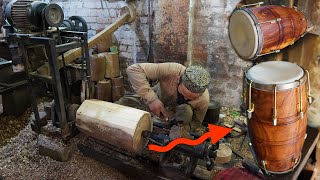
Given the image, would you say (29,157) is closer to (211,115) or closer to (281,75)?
(211,115)

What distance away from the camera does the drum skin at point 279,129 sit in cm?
180

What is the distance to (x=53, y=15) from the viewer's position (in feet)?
10.4

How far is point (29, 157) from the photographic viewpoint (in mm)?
3305

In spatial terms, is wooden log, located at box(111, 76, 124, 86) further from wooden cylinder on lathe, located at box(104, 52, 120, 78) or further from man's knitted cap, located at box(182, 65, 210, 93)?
man's knitted cap, located at box(182, 65, 210, 93)

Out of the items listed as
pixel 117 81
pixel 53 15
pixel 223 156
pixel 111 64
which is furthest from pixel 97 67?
pixel 223 156

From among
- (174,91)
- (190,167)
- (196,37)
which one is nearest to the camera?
(190,167)

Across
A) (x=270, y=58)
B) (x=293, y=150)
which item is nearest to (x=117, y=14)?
(x=270, y=58)

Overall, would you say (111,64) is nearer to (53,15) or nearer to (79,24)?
(79,24)

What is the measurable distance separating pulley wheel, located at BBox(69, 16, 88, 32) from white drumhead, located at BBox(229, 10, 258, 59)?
332cm

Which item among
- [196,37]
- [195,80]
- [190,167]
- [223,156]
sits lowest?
[223,156]

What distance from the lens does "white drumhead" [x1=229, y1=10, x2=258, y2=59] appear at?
1.83 meters

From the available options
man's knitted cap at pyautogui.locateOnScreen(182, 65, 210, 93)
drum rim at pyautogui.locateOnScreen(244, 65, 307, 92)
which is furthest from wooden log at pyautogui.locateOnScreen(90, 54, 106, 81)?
drum rim at pyautogui.locateOnScreen(244, 65, 307, 92)

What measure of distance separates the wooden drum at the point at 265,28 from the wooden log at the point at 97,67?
2.88 m

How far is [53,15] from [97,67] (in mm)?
1389
